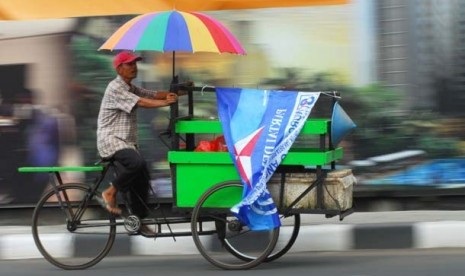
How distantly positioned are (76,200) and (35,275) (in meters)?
0.59

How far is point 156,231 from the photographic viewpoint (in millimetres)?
5324

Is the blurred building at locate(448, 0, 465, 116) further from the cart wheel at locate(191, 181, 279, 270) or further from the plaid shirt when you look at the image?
the plaid shirt

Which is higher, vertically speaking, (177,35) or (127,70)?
(177,35)

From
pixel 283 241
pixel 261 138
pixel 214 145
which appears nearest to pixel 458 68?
pixel 283 241

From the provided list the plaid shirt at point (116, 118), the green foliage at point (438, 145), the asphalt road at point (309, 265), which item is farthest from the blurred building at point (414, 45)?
the plaid shirt at point (116, 118)

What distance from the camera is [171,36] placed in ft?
15.9

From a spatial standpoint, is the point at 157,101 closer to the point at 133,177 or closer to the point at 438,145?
the point at 133,177

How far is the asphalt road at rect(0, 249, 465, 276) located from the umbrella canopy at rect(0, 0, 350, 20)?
2.20m

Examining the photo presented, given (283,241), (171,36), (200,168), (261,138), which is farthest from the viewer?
(283,241)

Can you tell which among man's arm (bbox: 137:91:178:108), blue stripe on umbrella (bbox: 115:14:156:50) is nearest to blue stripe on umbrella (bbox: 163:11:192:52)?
blue stripe on umbrella (bbox: 115:14:156:50)

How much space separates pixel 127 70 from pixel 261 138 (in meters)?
1.04

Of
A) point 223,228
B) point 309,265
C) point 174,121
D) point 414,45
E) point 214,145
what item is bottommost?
point 309,265

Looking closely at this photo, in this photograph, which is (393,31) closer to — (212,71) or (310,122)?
(212,71)

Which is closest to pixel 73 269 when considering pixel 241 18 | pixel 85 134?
pixel 85 134
